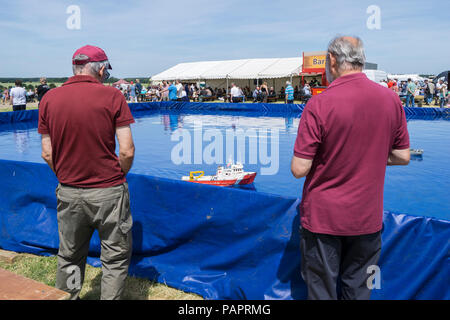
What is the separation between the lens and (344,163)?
1904mm

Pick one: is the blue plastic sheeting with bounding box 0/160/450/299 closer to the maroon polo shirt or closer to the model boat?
the maroon polo shirt

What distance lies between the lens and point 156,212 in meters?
3.44

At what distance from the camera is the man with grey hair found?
1854mm

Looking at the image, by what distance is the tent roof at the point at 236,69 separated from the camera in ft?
91.1

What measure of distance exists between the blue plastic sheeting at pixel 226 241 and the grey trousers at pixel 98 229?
0.82 m

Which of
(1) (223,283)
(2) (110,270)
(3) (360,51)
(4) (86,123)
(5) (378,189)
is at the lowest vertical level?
(1) (223,283)

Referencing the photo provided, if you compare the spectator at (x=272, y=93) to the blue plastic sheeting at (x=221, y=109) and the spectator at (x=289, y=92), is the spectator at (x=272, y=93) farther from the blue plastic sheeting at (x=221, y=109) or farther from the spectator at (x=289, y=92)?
the blue plastic sheeting at (x=221, y=109)

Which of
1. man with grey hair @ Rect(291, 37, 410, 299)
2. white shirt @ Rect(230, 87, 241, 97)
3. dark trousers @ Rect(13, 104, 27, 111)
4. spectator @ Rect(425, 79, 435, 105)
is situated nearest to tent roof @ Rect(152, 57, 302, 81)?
white shirt @ Rect(230, 87, 241, 97)

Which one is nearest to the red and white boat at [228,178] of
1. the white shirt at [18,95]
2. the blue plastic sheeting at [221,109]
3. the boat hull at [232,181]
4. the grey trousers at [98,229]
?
the boat hull at [232,181]

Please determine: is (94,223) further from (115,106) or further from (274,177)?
(274,177)

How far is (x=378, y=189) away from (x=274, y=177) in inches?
224

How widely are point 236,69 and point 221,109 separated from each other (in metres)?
7.46

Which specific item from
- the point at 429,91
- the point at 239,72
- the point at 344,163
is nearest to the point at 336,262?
the point at 344,163
